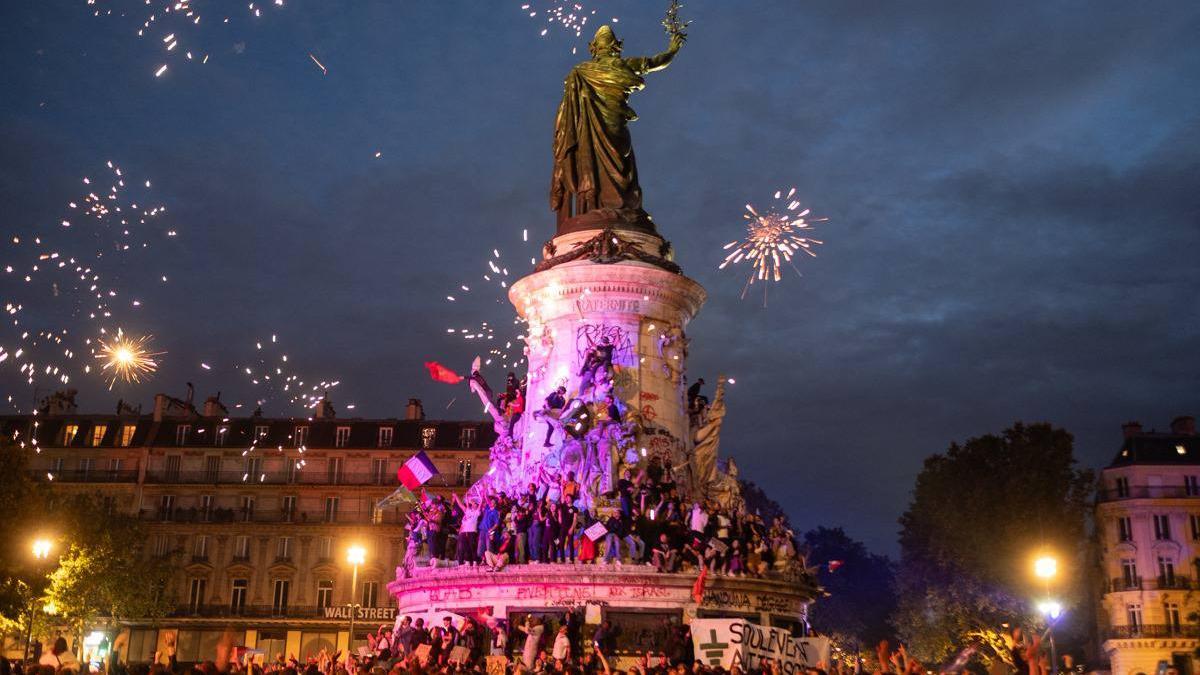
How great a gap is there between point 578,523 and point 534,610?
2725 mm

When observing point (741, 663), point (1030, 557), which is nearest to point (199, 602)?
point (1030, 557)

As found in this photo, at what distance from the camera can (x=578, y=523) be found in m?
29.9

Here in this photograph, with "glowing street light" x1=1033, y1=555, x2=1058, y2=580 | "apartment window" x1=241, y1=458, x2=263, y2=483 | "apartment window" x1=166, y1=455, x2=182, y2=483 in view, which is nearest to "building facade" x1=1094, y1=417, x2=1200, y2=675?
"glowing street light" x1=1033, y1=555, x2=1058, y2=580

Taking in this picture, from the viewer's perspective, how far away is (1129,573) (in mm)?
62938

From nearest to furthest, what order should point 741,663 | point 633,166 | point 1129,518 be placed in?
1. point 741,663
2. point 633,166
3. point 1129,518

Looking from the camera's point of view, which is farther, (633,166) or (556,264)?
(633,166)

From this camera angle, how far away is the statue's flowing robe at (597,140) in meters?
37.8

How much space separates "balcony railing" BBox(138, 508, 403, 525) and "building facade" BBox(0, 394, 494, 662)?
6 cm

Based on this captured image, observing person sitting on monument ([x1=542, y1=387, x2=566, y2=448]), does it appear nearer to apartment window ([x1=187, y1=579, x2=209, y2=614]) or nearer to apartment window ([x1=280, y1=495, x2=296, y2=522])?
apartment window ([x1=280, y1=495, x2=296, y2=522])

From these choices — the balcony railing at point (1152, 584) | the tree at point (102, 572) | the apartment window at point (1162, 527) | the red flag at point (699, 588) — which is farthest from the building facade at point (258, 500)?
the apartment window at point (1162, 527)

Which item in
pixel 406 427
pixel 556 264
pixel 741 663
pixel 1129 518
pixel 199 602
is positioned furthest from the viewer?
pixel 406 427

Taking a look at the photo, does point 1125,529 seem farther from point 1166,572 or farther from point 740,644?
point 740,644

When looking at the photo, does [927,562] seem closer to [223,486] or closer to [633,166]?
[633,166]

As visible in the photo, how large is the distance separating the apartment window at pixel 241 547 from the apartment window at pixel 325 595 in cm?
516
